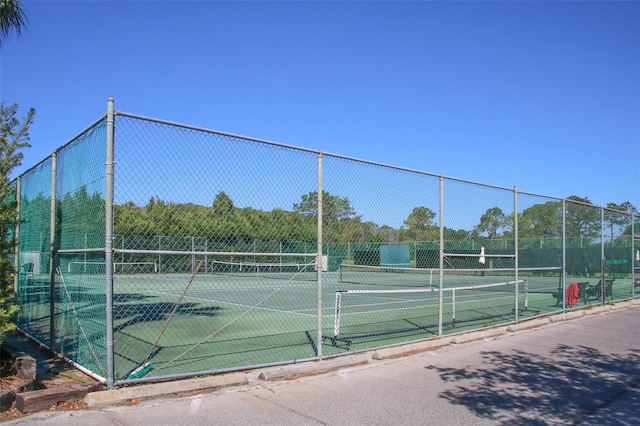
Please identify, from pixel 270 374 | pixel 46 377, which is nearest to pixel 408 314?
pixel 270 374

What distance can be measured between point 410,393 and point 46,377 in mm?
4501

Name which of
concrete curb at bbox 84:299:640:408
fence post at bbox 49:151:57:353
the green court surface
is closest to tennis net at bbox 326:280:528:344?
the green court surface

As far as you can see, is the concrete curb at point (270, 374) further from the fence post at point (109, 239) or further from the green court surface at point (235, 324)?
the green court surface at point (235, 324)

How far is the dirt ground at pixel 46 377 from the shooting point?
16.5 ft

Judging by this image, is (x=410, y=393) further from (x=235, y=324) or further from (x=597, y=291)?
(x=597, y=291)

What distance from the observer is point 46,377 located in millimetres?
6145

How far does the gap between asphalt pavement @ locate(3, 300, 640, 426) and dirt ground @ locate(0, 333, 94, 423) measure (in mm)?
166

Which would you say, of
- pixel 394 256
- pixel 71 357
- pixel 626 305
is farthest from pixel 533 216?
pixel 71 357

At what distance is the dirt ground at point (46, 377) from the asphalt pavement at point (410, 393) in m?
0.17

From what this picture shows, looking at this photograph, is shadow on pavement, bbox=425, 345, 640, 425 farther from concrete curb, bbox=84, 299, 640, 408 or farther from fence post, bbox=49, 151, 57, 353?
fence post, bbox=49, 151, 57, 353

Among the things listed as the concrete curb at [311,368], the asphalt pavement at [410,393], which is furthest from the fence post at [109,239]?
the concrete curb at [311,368]

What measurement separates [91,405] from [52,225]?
327 cm

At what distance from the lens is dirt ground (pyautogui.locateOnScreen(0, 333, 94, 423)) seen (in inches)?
198

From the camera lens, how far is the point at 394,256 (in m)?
9.41
